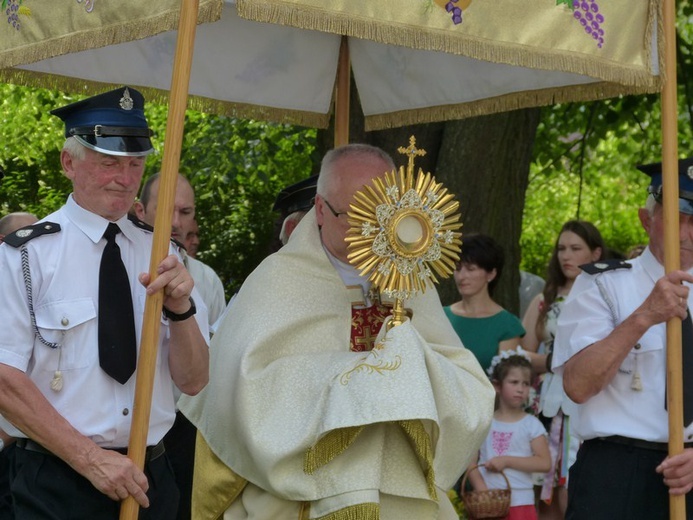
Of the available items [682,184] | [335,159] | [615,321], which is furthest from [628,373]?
[335,159]

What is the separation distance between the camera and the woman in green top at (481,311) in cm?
752

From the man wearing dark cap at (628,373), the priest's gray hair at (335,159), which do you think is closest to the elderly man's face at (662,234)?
the man wearing dark cap at (628,373)

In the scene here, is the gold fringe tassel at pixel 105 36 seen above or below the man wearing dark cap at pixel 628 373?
above

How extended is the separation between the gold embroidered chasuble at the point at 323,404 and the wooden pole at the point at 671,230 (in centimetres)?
68

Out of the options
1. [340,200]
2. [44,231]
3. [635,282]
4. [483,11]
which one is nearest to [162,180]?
[44,231]

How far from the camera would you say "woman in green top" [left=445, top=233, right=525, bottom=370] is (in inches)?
296

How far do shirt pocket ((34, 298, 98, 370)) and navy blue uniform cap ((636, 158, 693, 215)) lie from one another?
2.25m

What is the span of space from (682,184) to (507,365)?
2.46m

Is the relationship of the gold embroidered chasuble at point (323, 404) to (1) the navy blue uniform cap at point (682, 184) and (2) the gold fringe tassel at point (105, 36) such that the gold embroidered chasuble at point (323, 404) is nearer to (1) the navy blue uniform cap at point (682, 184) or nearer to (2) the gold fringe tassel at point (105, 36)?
(1) the navy blue uniform cap at point (682, 184)

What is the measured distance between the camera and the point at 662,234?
4926 millimetres

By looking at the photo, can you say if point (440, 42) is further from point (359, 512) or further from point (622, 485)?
point (622, 485)

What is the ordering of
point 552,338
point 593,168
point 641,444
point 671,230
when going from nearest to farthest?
point 671,230, point 641,444, point 552,338, point 593,168

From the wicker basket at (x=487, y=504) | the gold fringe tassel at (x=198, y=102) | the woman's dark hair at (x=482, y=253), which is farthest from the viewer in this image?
the woman's dark hair at (x=482, y=253)

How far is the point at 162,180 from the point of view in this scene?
13.2 ft
